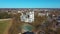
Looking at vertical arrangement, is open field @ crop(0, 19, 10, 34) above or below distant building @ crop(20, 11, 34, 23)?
below

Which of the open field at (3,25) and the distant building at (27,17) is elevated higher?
the distant building at (27,17)

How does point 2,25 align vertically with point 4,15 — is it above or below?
below

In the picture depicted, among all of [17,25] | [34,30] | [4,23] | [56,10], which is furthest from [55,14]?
[4,23]

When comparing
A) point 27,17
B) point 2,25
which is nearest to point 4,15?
point 2,25

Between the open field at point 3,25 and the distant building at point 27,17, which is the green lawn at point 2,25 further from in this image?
the distant building at point 27,17

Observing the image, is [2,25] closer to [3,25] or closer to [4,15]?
[3,25]

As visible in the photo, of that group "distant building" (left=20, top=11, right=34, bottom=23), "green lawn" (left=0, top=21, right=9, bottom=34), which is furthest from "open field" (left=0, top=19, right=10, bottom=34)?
"distant building" (left=20, top=11, right=34, bottom=23)

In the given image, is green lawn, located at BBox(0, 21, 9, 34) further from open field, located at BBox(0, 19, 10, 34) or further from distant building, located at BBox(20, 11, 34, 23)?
distant building, located at BBox(20, 11, 34, 23)

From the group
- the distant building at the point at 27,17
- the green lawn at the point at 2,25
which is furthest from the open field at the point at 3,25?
the distant building at the point at 27,17

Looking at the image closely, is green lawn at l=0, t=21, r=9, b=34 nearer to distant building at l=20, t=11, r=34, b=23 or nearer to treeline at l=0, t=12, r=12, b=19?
treeline at l=0, t=12, r=12, b=19

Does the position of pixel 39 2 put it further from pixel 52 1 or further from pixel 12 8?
pixel 12 8

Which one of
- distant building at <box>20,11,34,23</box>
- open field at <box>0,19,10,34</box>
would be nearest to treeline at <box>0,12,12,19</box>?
open field at <box>0,19,10,34</box>

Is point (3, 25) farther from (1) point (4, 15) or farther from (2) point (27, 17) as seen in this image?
(2) point (27, 17)
